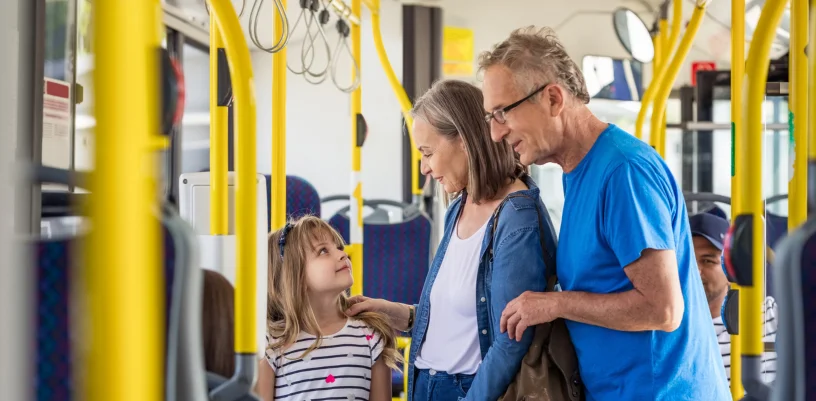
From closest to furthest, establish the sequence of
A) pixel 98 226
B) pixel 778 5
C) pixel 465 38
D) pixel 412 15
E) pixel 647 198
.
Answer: pixel 98 226, pixel 778 5, pixel 647 198, pixel 412 15, pixel 465 38

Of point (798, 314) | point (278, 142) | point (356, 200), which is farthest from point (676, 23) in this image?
point (798, 314)

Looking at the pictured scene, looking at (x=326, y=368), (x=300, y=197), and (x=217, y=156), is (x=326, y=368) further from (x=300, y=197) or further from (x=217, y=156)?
(x=300, y=197)

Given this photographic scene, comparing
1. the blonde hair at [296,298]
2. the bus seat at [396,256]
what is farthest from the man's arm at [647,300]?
the bus seat at [396,256]

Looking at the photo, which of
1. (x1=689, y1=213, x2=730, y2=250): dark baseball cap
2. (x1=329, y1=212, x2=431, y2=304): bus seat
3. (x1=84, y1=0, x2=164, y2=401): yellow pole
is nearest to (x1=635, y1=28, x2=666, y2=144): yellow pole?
(x1=689, y1=213, x2=730, y2=250): dark baseball cap

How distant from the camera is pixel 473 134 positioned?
191cm

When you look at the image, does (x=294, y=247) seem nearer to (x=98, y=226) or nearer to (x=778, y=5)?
(x=778, y=5)

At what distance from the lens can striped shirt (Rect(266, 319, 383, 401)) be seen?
7.21 feet

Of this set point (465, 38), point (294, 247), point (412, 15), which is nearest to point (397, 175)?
point (465, 38)

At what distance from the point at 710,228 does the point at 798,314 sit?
193 cm

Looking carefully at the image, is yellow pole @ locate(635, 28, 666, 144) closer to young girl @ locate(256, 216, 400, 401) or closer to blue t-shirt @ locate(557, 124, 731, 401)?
young girl @ locate(256, 216, 400, 401)

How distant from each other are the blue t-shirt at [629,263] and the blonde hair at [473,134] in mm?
277

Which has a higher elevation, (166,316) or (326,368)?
(166,316)

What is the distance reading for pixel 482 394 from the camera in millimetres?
1736

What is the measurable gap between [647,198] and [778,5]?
1.30 ft
